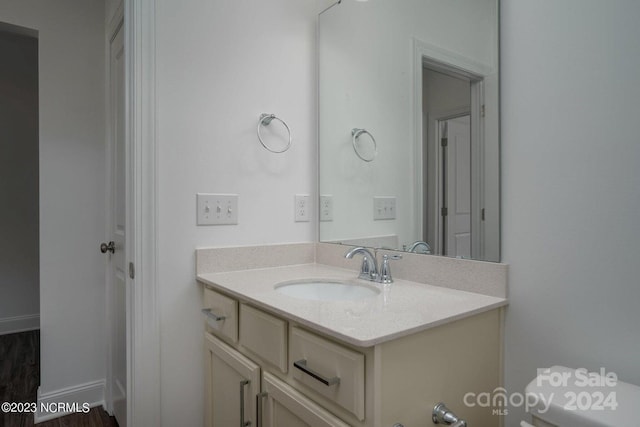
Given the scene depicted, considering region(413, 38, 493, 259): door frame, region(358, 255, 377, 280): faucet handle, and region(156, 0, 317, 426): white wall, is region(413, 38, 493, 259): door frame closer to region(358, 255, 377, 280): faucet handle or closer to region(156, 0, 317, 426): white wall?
region(358, 255, 377, 280): faucet handle

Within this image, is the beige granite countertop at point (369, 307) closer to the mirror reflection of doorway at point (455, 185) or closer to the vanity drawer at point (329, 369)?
the vanity drawer at point (329, 369)

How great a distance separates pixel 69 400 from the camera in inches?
74.0

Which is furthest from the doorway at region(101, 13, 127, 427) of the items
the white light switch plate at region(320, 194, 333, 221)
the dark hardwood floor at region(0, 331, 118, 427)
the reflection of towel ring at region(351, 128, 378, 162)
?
the reflection of towel ring at region(351, 128, 378, 162)

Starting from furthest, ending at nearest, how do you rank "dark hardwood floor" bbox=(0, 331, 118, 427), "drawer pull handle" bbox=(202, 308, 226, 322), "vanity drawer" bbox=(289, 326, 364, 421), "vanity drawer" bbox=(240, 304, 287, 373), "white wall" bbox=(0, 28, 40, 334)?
"white wall" bbox=(0, 28, 40, 334) < "dark hardwood floor" bbox=(0, 331, 118, 427) < "drawer pull handle" bbox=(202, 308, 226, 322) < "vanity drawer" bbox=(240, 304, 287, 373) < "vanity drawer" bbox=(289, 326, 364, 421)

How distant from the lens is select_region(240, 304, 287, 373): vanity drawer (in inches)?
37.4

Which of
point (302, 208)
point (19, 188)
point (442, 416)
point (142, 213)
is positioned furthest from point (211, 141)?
point (19, 188)

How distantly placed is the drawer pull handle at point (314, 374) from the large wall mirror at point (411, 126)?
0.60 m

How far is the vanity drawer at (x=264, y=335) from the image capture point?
950 mm

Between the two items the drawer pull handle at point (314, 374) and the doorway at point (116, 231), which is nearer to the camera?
the drawer pull handle at point (314, 374)

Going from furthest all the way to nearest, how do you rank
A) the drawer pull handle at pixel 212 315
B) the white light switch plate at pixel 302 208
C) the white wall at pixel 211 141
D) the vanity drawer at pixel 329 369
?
the white light switch plate at pixel 302 208 → the white wall at pixel 211 141 → the drawer pull handle at pixel 212 315 → the vanity drawer at pixel 329 369

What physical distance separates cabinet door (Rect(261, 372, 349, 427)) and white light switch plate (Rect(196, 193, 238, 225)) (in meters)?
0.63

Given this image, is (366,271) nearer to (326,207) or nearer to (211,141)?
(326,207)

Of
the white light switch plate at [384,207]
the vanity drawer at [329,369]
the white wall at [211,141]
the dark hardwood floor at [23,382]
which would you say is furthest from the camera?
the dark hardwood floor at [23,382]

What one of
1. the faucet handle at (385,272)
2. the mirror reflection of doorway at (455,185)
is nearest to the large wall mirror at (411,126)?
the mirror reflection of doorway at (455,185)
